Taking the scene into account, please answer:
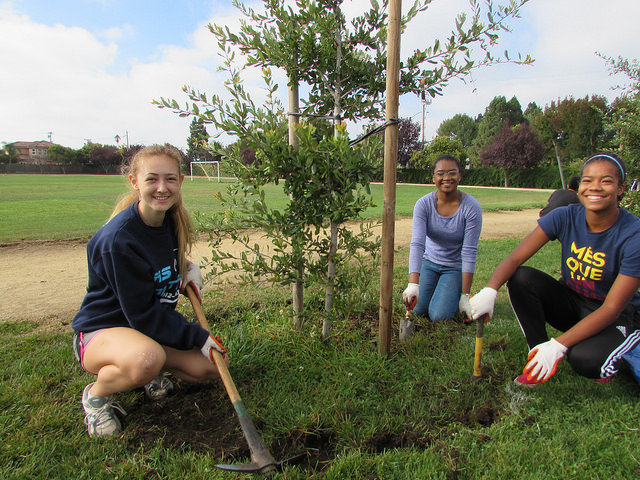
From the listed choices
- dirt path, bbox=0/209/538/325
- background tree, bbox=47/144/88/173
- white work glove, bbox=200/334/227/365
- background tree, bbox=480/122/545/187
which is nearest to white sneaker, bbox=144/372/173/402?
white work glove, bbox=200/334/227/365

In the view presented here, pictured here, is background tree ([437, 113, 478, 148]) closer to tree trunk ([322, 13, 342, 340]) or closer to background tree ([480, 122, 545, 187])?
background tree ([480, 122, 545, 187])

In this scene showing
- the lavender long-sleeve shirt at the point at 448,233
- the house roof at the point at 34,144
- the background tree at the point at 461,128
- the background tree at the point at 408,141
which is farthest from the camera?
the house roof at the point at 34,144

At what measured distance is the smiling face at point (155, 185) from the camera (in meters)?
2.35

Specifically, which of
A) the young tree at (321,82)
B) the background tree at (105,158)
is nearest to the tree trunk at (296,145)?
the young tree at (321,82)

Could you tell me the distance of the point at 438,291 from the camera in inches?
149

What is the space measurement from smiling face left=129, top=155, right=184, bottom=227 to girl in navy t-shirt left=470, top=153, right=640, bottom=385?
198cm

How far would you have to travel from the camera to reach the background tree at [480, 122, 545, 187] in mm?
34938

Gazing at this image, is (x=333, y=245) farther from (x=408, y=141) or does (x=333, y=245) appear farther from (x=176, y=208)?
(x=408, y=141)

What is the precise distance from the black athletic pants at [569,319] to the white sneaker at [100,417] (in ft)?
8.36

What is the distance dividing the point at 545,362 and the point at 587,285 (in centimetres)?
65

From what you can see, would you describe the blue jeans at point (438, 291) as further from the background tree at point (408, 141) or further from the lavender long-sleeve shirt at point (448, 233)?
the background tree at point (408, 141)

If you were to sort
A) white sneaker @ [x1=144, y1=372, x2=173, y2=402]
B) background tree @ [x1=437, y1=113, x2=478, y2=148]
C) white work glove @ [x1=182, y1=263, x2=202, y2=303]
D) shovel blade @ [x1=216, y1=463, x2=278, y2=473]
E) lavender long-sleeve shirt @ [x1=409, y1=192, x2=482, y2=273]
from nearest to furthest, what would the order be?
shovel blade @ [x1=216, y1=463, x2=278, y2=473]
white sneaker @ [x1=144, y1=372, x2=173, y2=402]
white work glove @ [x1=182, y1=263, x2=202, y2=303]
lavender long-sleeve shirt @ [x1=409, y1=192, x2=482, y2=273]
background tree @ [x1=437, y1=113, x2=478, y2=148]

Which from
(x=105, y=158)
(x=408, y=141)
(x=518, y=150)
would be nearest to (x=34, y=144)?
(x=105, y=158)

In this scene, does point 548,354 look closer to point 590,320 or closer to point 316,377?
point 590,320
